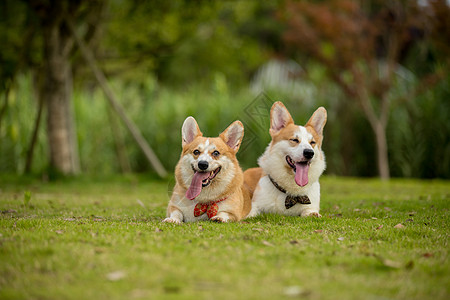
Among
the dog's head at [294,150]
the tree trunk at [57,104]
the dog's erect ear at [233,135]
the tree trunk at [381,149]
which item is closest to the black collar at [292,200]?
the dog's head at [294,150]

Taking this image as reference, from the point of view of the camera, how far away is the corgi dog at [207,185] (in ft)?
16.9

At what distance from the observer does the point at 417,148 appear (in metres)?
13.1

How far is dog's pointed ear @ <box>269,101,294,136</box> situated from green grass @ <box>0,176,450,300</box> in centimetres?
111

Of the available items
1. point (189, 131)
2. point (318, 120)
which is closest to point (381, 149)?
point (318, 120)

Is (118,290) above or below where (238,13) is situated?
below

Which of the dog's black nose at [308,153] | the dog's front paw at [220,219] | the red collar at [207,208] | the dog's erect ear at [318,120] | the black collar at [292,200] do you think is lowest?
the dog's front paw at [220,219]

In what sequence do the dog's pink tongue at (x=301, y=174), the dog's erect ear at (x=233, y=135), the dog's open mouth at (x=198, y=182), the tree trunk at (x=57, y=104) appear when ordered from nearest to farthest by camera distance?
the dog's open mouth at (x=198, y=182) → the dog's pink tongue at (x=301, y=174) → the dog's erect ear at (x=233, y=135) → the tree trunk at (x=57, y=104)

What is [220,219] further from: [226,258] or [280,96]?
[280,96]

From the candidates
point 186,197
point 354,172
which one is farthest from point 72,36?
point 354,172

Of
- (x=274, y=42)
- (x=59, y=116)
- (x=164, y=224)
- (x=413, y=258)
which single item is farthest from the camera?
(x=274, y=42)

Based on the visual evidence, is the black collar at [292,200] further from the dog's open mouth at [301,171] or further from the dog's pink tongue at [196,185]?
the dog's pink tongue at [196,185]

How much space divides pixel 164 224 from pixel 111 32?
10.9 m

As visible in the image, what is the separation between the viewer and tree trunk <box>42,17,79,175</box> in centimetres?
1074

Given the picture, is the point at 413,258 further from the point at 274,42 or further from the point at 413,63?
the point at 274,42
